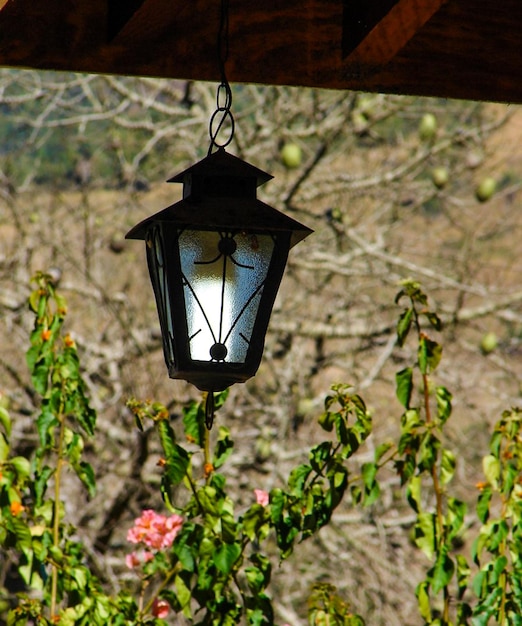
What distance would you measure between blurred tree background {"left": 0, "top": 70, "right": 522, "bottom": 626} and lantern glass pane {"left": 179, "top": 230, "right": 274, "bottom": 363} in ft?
11.4

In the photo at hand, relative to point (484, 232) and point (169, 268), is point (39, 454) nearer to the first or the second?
point (169, 268)

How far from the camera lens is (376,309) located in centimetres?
646

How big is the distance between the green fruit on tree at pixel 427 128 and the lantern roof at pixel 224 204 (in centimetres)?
453

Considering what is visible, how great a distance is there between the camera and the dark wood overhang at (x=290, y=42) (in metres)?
2.47

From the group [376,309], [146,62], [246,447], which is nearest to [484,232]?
[376,309]

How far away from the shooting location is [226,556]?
8.91ft

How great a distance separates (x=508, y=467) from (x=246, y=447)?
139 inches

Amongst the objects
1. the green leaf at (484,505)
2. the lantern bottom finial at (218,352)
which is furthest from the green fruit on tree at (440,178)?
the lantern bottom finial at (218,352)

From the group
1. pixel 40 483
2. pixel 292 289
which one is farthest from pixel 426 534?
pixel 292 289

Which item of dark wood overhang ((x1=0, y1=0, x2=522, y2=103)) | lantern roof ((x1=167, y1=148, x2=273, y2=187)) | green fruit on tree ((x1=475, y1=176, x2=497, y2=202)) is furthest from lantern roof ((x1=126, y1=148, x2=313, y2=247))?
green fruit on tree ((x1=475, y1=176, x2=497, y2=202))

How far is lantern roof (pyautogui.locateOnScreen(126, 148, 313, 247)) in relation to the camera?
84.8 inches

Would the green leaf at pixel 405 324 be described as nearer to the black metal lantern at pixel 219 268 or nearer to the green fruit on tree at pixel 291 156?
the black metal lantern at pixel 219 268

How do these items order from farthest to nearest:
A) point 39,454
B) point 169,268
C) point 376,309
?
point 376,309, point 39,454, point 169,268

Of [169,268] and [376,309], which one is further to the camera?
[376,309]
